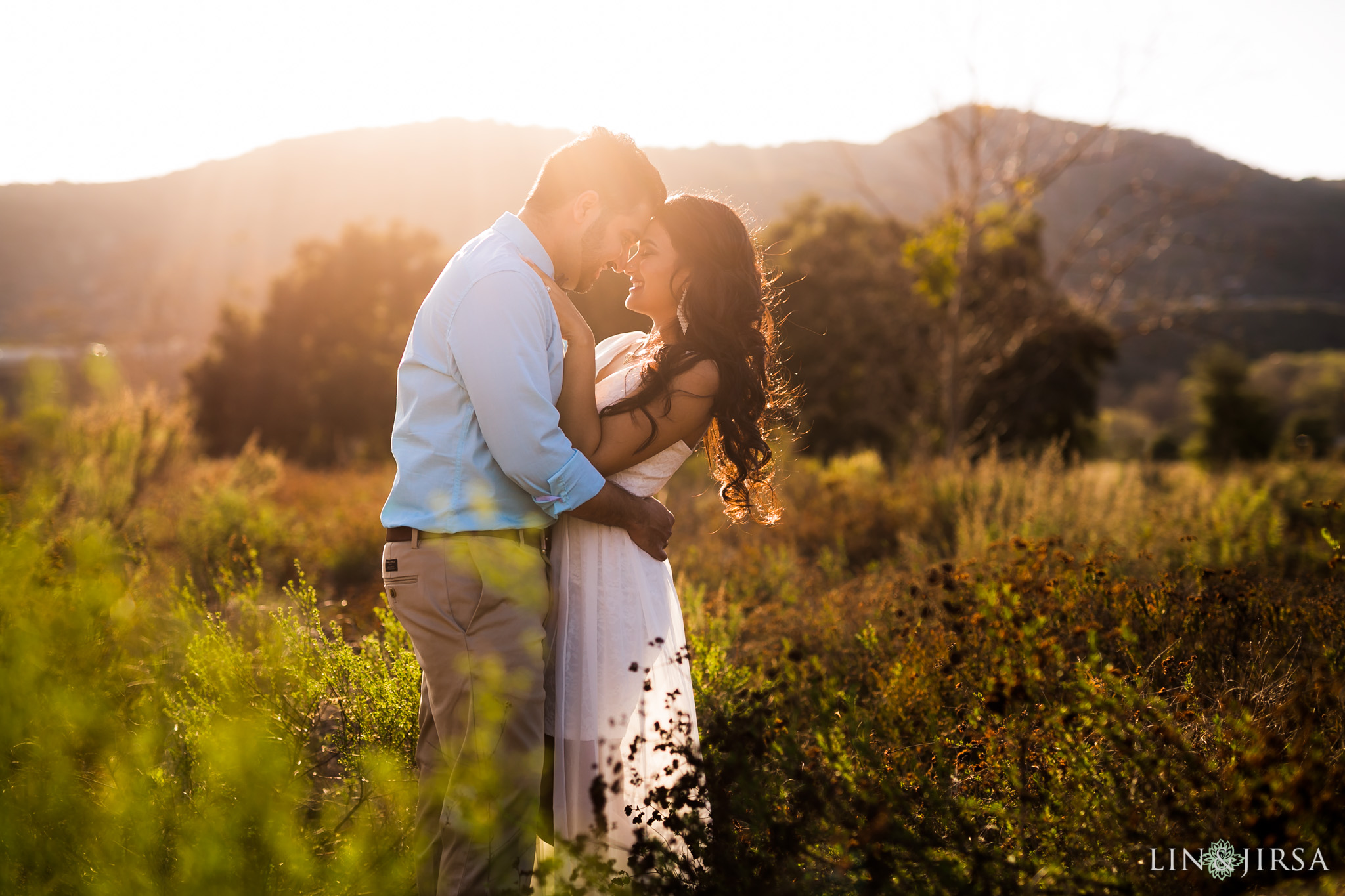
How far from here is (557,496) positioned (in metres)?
2.13

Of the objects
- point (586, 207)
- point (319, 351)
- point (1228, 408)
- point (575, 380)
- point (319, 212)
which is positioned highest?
point (319, 212)

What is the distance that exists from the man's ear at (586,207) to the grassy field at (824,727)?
117 cm

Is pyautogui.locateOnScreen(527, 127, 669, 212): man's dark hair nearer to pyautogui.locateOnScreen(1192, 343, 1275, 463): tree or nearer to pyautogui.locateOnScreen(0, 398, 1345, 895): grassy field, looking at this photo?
pyautogui.locateOnScreen(0, 398, 1345, 895): grassy field

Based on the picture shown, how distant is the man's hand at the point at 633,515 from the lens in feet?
7.56

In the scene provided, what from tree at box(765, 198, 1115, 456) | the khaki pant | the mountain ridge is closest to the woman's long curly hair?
the khaki pant

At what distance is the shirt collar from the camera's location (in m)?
2.27

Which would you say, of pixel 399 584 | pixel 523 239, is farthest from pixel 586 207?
pixel 399 584

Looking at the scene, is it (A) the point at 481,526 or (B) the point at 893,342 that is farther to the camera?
Result: (B) the point at 893,342

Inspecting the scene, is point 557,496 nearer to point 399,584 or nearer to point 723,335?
point 399,584

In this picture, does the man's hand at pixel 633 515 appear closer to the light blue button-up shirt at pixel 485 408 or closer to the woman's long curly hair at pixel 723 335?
the light blue button-up shirt at pixel 485 408

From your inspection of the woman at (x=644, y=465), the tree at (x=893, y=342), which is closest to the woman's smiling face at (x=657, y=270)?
the woman at (x=644, y=465)

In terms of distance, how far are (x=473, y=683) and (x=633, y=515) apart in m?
0.67

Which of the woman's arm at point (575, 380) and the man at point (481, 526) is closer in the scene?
the man at point (481, 526)

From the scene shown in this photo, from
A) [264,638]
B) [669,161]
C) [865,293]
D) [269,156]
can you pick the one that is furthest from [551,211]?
[269,156]
